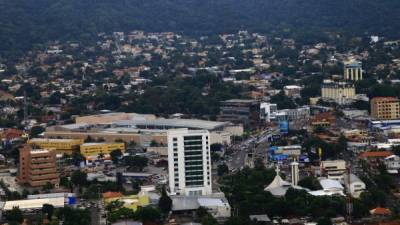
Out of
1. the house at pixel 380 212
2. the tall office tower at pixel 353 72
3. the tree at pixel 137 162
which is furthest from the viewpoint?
the tall office tower at pixel 353 72

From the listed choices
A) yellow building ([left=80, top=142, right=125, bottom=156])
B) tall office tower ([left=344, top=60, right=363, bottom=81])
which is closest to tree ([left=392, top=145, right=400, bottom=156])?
yellow building ([left=80, top=142, right=125, bottom=156])

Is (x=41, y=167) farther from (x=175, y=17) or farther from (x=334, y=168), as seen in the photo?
(x=175, y=17)

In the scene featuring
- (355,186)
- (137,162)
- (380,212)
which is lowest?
(380,212)

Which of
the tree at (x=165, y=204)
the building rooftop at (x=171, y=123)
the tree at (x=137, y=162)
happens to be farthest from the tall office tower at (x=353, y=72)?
the tree at (x=165, y=204)

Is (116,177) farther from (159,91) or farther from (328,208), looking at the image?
(159,91)

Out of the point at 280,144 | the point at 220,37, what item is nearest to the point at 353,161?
the point at 280,144

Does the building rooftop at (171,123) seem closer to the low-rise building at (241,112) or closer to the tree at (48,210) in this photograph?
the low-rise building at (241,112)

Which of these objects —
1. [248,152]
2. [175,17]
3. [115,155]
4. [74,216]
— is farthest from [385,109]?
[175,17]
